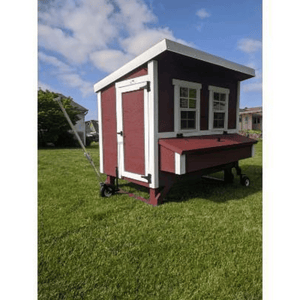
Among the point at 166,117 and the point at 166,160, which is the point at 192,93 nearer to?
the point at 166,117

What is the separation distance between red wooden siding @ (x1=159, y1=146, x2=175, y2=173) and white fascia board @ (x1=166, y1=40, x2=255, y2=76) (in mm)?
1568

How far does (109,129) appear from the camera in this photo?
4773mm

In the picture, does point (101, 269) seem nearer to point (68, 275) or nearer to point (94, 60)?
point (68, 275)

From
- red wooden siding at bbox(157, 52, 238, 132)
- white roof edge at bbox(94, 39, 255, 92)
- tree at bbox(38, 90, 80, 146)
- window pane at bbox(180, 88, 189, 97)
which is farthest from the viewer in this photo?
tree at bbox(38, 90, 80, 146)

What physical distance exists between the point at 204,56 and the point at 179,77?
1.80 feet

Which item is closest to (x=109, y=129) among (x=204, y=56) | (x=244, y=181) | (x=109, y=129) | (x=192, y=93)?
(x=109, y=129)

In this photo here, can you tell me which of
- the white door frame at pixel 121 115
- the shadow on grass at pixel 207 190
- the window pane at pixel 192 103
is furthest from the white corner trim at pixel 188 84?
the shadow on grass at pixel 207 190

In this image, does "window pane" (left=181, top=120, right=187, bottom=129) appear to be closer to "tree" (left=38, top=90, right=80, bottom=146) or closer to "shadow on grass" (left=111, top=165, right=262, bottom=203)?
"shadow on grass" (left=111, top=165, right=262, bottom=203)

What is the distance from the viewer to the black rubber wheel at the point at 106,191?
164 inches

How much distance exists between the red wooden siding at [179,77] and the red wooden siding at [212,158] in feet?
2.33

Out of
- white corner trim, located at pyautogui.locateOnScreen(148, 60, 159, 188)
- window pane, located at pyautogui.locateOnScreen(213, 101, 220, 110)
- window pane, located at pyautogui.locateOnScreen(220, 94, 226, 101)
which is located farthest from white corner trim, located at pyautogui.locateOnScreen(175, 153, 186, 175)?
window pane, located at pyautogui.locateOnScreen(220, 94, 226, 101)

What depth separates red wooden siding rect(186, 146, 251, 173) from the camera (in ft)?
11.6

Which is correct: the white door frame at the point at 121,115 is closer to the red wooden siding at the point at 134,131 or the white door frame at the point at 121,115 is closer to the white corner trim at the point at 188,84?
the red wooden siding at the point at 134,131
